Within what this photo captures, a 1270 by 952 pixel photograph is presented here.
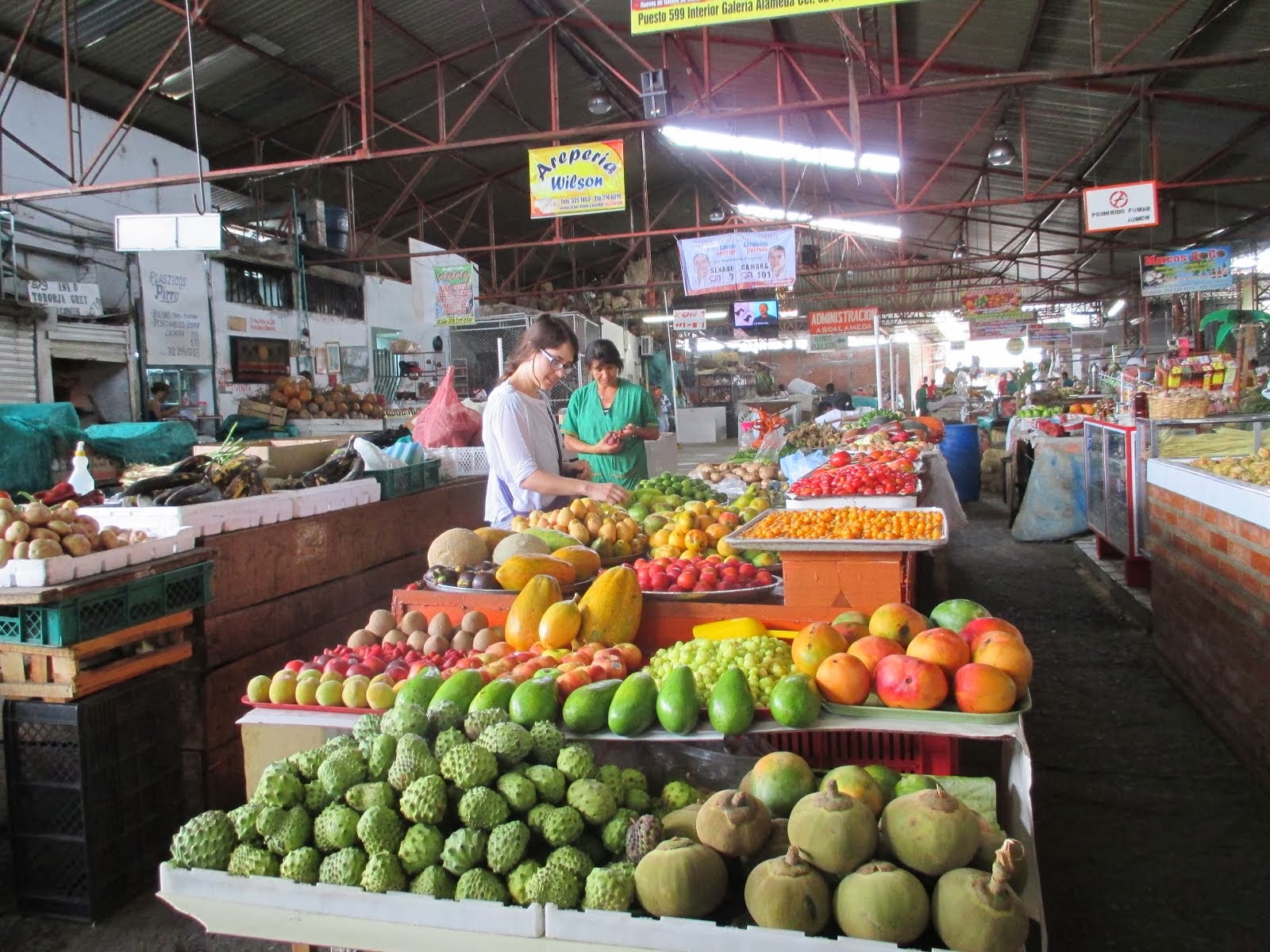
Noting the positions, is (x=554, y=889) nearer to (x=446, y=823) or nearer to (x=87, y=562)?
(x=446, y=823)

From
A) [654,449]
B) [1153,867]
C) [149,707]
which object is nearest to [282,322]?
[654,449]

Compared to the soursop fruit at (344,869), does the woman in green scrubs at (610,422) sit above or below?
above

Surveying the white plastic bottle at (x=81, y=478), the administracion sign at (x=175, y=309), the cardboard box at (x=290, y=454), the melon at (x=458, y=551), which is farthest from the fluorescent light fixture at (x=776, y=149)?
the melon at (x=458, y=551)

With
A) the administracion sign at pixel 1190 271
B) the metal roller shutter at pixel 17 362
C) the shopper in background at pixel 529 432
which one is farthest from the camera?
the administracion sign at pixel 1190 271

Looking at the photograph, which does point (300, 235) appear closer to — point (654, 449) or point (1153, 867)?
point (654, 449)

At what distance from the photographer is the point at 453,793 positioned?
183cm

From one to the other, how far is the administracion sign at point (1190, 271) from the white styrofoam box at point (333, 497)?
45.6ft

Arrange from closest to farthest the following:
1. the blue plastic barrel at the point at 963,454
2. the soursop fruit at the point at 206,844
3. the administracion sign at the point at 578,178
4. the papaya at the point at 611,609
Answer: the soursop fruit at the point at 206,844
the papaya at the point at 611,609
the administracion sign at the point at 578,178
the blue plastic barrel at the point at 963,454

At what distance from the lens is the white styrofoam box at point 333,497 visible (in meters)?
4.38

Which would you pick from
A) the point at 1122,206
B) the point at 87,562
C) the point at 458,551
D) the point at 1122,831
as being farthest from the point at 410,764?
the point at 1122,206

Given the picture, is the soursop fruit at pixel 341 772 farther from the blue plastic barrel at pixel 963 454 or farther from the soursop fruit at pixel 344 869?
the blue plastic barrel at pixel 963 454

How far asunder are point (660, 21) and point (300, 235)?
9.36 m

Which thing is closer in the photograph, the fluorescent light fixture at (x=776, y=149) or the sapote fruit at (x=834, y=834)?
the sapote fruit at (x=834, y=834)

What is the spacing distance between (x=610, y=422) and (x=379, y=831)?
4.04 meters
